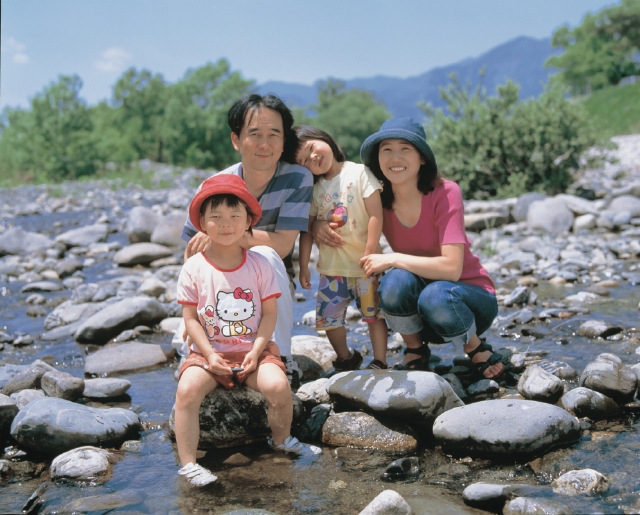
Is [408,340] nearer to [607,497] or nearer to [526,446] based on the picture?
[526,446]

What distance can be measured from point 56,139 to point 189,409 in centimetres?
3097

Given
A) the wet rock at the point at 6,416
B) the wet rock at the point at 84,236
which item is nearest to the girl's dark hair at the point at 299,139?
the wet rock at the point at 6,416

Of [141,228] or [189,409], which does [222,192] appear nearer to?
[189,409]

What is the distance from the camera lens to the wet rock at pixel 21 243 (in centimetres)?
934

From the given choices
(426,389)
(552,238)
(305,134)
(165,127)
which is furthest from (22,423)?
(165,127)

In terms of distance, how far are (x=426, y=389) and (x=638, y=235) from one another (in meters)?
5.79

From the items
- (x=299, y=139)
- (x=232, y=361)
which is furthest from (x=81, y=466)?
(x=299, y=139)

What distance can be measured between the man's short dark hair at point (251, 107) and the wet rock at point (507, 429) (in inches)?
75.4

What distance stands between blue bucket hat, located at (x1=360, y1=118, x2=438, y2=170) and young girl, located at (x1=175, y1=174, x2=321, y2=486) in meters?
0.86

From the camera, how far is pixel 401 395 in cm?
297

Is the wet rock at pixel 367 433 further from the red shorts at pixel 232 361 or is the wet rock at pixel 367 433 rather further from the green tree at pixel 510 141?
the green tree at pixel 510 141

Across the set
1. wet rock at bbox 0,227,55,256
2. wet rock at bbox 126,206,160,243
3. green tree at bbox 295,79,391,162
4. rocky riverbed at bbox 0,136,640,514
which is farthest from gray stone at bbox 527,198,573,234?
green tree at bbox 295,79,391,162

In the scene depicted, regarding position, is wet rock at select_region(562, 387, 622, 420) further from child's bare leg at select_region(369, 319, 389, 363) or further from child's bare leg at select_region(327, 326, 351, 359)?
child's bare leg at select_region(327, 326, 351, 359)

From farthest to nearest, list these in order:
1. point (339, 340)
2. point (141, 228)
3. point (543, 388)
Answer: point (141, 228)
point (339, 340)
point (543, 388)
